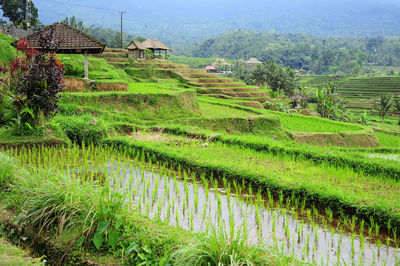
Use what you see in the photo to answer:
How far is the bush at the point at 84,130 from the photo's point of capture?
8.94 m

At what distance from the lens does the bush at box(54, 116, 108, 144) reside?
894 cm

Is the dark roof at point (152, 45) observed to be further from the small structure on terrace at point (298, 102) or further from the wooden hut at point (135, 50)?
the small structure on terrace at point (298, 102)

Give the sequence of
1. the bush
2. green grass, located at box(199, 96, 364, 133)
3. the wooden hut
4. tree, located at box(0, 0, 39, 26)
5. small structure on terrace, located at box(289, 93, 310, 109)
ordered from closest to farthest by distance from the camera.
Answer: the bush < green grass, located at box(199, 96, 364, 133) < tree, located at box(0, 0, 39, 26) < the wooden hut < small structure on terrace, located at box(289, 93, 310, 109)

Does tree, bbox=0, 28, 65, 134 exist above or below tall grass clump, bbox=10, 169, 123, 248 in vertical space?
above

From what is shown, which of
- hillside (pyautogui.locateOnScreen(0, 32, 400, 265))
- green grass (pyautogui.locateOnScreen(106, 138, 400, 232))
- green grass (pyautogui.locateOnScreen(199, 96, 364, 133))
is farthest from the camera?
green grass (pyautogui.locateOnScreen(199, 96, 364, 133))

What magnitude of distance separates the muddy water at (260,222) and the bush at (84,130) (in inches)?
116

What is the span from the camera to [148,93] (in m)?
12.8

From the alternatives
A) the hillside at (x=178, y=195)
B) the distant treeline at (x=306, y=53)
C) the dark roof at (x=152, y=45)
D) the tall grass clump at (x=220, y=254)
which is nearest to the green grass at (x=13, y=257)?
the hillside at (x=178, y=195)

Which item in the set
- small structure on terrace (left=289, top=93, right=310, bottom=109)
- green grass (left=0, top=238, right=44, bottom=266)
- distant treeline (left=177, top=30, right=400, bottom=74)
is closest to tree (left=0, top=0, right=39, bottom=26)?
small structure on terrace (left=289, top=93, right=310, bottom=109)

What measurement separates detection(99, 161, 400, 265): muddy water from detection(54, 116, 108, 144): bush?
296 cm

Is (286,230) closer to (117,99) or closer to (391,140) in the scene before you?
(117,99)

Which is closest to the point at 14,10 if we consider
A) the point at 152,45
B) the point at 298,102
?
the point at 152,45

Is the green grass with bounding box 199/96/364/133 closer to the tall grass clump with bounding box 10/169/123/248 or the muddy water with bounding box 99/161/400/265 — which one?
the muddy water with bounding box 99/161/400/265

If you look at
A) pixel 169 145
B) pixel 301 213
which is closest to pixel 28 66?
pixel 169 145
